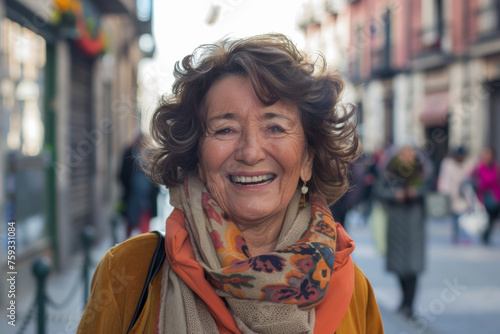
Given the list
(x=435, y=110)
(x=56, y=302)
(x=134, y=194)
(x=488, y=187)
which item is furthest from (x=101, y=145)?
(x=435, y=110)

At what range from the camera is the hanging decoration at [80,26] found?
7547mm

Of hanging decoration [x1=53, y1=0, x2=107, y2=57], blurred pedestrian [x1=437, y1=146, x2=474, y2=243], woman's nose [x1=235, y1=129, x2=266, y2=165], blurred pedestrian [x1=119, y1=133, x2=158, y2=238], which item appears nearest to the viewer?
woman's nose [x1=235, y1=129, x2=266, y2=165]

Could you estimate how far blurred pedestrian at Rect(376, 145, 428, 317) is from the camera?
5.84 meters

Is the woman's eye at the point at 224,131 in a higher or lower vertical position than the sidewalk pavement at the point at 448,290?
higher

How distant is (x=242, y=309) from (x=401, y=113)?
23.2 meters

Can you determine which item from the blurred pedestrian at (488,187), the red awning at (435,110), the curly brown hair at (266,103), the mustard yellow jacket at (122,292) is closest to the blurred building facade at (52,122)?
A: the curly brown hair at (266,103)

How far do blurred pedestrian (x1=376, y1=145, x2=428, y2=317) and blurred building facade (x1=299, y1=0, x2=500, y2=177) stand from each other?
6151mm

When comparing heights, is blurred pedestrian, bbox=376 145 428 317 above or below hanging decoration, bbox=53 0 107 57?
below

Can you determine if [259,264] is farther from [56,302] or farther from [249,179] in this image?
[56,302]

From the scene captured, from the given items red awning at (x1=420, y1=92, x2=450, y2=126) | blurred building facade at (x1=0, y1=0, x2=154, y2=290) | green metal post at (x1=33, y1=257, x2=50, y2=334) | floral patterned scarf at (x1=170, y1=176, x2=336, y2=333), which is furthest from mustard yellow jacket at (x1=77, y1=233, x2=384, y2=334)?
red awning at (x1=420, y1=92, x2=450, y2=126)

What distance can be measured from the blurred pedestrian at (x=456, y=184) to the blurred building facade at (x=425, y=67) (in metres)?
3.10

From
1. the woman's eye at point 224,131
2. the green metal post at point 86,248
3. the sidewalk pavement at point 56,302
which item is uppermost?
the woman's eye at point 224,131

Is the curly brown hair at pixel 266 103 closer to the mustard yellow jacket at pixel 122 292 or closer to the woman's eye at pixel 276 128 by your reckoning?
the woman's eye at pixel 276 128

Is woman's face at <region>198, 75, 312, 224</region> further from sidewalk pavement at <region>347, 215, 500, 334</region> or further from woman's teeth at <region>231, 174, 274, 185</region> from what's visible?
sidewalk pavement at <region>347, 215, 500, 334</region>
